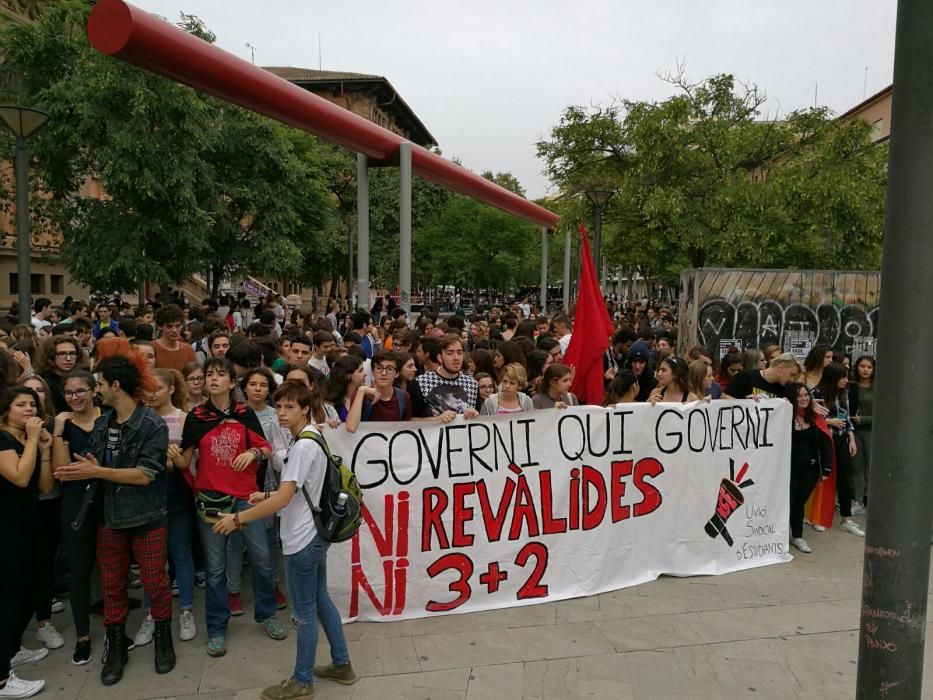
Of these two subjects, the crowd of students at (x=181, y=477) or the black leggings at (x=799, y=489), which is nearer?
the crowd of students at (x=181, y=477)

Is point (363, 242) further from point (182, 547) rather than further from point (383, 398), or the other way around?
point (182, 547)

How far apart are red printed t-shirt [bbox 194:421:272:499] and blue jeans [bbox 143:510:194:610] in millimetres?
335

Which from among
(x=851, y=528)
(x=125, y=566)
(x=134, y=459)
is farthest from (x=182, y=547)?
(x=851, y=528)

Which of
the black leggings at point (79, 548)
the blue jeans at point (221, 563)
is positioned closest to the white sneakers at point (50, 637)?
the black leggings at point (79, 548)

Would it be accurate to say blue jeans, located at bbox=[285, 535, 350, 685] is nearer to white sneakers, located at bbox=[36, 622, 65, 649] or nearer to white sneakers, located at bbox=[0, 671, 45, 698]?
white sneakers, located at bbox=[0, 671, 45, 698]

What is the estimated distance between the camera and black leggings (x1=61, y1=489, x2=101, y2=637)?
4008 mm

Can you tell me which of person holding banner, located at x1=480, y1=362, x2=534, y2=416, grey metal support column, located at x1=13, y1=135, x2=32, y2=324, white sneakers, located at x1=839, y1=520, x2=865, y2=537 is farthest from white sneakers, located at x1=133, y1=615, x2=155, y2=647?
grey metal support column, located at x1=13, y1=135, x2=32, y2=324

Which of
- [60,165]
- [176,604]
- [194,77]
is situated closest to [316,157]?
[60,165]

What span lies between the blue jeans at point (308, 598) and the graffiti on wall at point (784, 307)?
1019 cm

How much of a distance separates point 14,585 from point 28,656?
26.9 inches

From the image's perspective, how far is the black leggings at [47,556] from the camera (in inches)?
165

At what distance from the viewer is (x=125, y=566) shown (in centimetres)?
405

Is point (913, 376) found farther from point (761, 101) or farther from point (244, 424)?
point (761, 101)

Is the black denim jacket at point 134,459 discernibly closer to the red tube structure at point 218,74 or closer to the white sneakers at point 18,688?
the white sneakers at point 18,688
